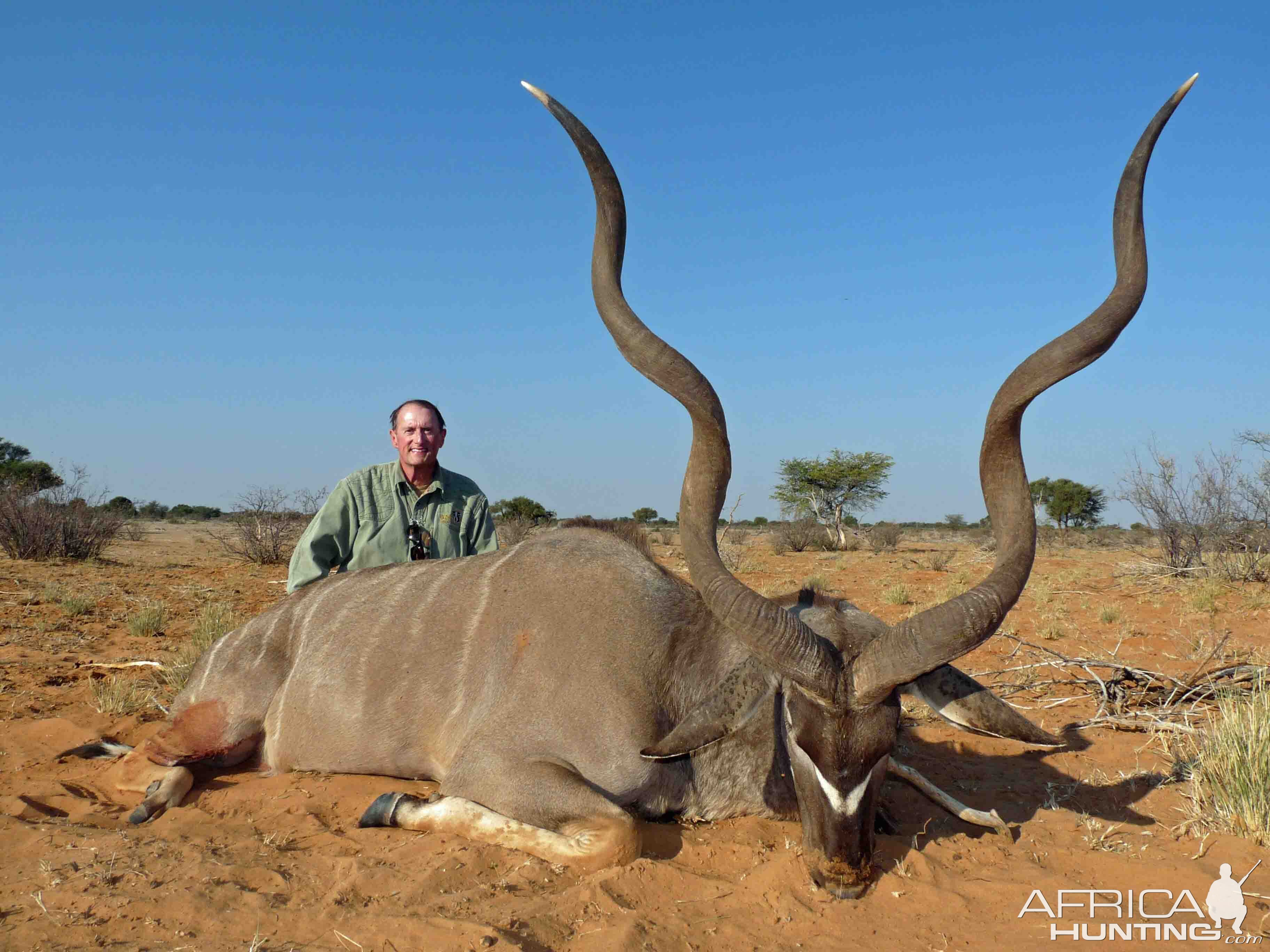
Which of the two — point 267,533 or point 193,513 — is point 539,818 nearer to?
point 267,533

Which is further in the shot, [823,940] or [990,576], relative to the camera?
[990,576]

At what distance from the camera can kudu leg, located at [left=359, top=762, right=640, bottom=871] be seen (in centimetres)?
347

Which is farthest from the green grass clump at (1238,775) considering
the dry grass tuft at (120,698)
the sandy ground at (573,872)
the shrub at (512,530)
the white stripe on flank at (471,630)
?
the shrub at (512,530)

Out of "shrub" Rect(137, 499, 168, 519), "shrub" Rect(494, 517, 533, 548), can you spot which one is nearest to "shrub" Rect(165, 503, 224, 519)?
"shrub" Rect(137, 499, 168, 519)

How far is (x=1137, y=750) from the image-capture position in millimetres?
4957

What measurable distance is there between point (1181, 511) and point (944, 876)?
1260cm

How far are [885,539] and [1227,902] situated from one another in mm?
24739

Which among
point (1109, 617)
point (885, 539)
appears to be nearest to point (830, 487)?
point (885, 539)

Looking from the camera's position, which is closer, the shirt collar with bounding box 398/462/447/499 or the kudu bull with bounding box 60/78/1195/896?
the kudu bull with bounding box 60/78/1195/896

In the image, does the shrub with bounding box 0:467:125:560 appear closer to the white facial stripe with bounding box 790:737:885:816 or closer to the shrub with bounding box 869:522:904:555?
the white facial stripe with bounding box 790:737:885:816

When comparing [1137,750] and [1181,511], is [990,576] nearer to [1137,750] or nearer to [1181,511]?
[1137,750]

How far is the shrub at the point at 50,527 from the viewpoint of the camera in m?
14.5

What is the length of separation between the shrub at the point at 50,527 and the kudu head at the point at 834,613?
569 inches

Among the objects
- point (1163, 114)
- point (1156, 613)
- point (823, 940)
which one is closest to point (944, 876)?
point (823, 940)
